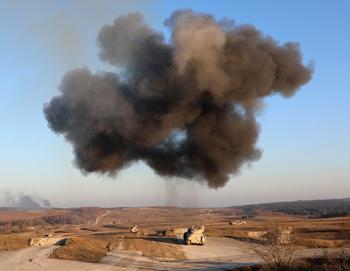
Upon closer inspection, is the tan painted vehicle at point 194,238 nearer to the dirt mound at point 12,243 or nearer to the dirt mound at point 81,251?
the dirt mound at point 81,251

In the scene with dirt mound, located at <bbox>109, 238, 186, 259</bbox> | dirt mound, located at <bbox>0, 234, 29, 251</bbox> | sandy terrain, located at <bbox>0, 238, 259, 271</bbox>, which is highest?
dirt mound, located at <bbox>0, 234, 29, 251</bbox>

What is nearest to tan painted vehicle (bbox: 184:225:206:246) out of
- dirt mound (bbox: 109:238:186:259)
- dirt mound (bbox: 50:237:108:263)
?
dirt mound (bbox: 109:238:186:259)

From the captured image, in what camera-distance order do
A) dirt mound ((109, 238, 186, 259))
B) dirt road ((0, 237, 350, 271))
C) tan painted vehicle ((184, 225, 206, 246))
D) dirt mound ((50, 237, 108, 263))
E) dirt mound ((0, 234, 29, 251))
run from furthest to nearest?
tan painted vehicle ((184, 225, 206, 246)), dirt mound ((0, 234, 29, 251)), dirt mound ((109, 238, 186, 259)), dirt mound ((50, 237, 108, 263)), dirt road ((0, 237, 350, 271))

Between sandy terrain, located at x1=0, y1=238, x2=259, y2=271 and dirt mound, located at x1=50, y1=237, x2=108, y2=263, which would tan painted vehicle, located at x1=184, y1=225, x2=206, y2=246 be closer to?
sandy terrain, located at x1=0, y1=238, x2=259, y2=271

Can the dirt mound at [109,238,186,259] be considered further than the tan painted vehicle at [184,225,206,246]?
No

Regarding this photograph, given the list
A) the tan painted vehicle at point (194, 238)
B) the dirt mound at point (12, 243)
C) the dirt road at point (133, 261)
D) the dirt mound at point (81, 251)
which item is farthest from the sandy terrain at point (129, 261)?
the tan painted vehicle at point (194, 238)

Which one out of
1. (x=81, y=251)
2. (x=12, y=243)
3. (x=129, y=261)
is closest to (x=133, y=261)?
(x=129, y=261)

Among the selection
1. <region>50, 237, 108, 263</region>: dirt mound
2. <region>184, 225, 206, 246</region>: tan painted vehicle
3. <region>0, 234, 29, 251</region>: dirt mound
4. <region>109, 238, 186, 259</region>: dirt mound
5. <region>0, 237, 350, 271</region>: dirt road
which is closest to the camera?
<region>0, 237, 350, 271</region>: dirt road
